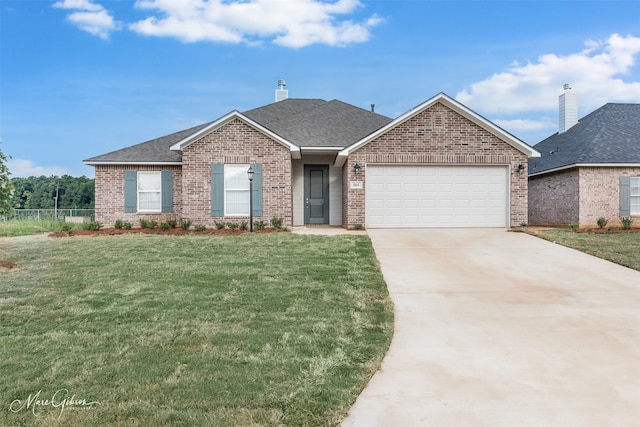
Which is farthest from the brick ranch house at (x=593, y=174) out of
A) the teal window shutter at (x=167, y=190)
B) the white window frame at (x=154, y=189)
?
the white window frame at (x=154, y=189)

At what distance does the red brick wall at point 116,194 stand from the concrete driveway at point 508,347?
10.4 meters

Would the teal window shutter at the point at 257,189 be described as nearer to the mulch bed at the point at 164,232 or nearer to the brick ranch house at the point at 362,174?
the brick ranch house at the point at 362,174

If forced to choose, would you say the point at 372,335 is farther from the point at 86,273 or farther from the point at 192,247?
the point at 192,247

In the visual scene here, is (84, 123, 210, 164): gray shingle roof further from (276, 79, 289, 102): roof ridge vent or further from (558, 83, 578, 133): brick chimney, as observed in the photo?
(558, 83, 578, 133): brick chimney

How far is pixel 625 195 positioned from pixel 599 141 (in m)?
2.43

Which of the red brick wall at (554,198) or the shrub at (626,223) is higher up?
the red brick wall at (554,198)

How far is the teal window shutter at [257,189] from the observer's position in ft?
48.6

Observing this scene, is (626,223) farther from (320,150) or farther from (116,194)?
(116,194)

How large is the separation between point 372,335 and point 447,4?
462 inches

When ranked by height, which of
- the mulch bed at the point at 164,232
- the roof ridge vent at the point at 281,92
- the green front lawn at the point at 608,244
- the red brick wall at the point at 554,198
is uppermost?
the roof ridge vent at the point at 281,92

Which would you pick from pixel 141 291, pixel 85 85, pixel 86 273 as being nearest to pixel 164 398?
pixel 141 291

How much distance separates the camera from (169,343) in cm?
430

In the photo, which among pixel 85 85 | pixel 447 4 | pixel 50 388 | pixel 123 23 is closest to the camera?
pixel 50 388
